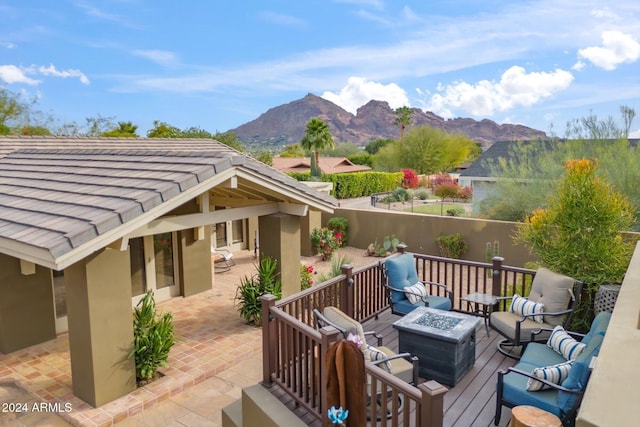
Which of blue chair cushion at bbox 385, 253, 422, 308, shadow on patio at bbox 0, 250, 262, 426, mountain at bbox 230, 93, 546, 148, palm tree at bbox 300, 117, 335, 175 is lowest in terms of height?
shadow on patio at bbox 0, 250, 262, 426

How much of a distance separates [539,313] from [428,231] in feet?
33.0

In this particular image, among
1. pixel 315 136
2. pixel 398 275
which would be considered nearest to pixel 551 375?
pixel 398 275

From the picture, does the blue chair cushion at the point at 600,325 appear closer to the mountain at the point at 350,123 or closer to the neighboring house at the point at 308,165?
the neighboring house at the point at 308,165

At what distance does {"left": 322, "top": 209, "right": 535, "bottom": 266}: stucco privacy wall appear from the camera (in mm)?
14273

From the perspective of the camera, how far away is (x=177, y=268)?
1009 centimetres

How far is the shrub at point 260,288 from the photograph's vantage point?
8086 millimetres

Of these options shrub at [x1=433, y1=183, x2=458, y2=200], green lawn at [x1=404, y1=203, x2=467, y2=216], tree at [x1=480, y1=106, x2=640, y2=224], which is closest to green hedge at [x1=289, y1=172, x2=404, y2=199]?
shrub at [x1=433, y1=183, x2=458, y2=200]

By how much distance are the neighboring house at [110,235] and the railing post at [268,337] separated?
6.33ft

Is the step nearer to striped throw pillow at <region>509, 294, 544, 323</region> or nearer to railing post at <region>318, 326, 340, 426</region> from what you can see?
railing post at <region>318, 326, 340, 426</region>

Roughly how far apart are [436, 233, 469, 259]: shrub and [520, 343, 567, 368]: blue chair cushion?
9.89 metres

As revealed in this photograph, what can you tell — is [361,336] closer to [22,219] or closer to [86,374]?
[86,374]

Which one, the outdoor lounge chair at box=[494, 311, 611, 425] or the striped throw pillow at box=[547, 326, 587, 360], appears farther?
the striped throw pillow at box=[547, 326, 587, 360]

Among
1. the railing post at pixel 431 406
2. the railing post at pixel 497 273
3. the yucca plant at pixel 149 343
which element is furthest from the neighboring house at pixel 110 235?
the railing post at pixel 431 406

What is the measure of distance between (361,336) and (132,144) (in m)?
10.9
